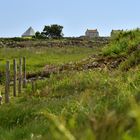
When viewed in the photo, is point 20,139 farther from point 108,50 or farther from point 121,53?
point 108,50

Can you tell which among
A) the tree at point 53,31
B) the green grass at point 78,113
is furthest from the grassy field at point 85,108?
the tree at point 53,31

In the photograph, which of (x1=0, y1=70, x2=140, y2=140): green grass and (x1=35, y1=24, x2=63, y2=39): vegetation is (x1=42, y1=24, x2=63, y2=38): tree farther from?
(x1=0, y1=70, x2=140, y2=140): green grass

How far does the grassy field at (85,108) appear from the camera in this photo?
2320 millimetres

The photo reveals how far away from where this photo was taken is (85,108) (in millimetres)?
6824

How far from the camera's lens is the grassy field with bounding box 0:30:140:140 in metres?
2.32

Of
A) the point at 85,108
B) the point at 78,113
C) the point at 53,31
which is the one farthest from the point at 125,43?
the point at 53,31

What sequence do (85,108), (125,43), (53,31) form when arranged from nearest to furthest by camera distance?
(85,108)
(125,43)
(53,31)

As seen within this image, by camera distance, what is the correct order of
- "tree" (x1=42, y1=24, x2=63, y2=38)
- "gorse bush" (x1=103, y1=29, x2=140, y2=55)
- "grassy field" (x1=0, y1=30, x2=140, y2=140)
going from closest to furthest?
"grassy field" (x1=0, y1=30, x2=140, y2=140), "gorse bush" (x1=103, y1=29, x2=140, y2=55), "tree" (x1=42, y1=24, x2=63, y2=38)

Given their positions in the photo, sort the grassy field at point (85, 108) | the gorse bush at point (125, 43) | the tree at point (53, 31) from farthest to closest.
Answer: the tree at point (53, 31), the gorse bush at point (125, 43), the grassy field at point (85, 108)

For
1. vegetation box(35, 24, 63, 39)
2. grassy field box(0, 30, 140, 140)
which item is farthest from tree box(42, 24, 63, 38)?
grassy field box(0, 30, 140, 140)

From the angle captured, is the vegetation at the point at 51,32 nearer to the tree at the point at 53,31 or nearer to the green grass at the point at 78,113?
the tree at the point at 53,31

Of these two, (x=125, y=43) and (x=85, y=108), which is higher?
(x=125, y=43)

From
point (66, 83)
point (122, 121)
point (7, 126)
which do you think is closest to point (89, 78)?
point (66, 83)

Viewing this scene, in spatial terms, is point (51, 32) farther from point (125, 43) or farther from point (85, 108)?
point (85, 108)
